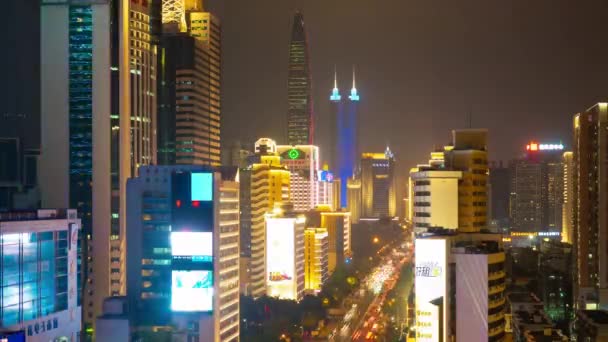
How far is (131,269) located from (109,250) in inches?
209

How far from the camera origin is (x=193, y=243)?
19.8 metres

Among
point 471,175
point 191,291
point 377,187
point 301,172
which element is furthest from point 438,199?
point 377,187

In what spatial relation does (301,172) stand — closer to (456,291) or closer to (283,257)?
(283,257)

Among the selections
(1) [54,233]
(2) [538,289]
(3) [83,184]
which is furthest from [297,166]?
(1) [54,233]

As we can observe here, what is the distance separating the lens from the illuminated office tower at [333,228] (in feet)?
146

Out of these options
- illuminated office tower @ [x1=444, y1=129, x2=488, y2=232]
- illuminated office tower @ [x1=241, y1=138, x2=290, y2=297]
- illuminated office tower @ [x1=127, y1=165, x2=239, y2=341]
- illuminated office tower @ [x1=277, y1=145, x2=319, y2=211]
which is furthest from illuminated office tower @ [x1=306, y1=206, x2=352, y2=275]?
illuminated office tower @ [x1=127, y1=165, x2=239, y2=341]

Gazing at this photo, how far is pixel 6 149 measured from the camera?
21328 mm

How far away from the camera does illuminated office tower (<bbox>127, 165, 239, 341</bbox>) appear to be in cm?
1948

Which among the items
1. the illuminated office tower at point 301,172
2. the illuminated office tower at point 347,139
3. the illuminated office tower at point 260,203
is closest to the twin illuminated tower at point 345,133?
the illuminated office tower at point 347,139

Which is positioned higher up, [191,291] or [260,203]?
[260,203]

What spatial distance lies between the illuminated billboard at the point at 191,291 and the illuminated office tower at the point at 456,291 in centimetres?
456

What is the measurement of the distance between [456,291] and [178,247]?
589 cm

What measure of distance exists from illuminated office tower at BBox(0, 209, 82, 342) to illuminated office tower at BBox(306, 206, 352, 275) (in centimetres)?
2510

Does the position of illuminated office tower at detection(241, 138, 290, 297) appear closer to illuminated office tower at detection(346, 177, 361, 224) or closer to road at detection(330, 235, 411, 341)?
road at detection(330, 235, 411, 341)
